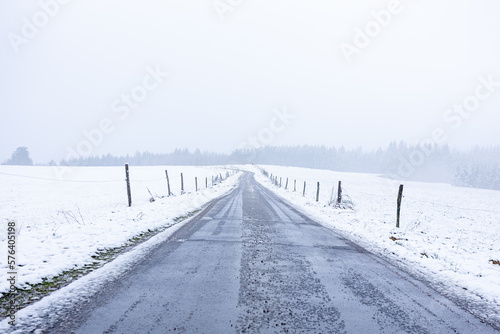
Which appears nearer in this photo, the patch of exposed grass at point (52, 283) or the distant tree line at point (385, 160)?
the patch of exposed grass at point (52, 283)

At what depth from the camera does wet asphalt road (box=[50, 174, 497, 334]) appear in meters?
3.14

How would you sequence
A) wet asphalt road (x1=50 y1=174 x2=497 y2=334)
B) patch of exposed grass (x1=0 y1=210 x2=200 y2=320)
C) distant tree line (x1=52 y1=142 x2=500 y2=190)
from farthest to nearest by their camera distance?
distant tree line (x1=52 y1=142 x2=500 y2=190) < patch of exposed grass (x1=0 y1=210 x2=200 y2=320) < wet asphalt road (x1=50 y1=174 x2=497 y2=334)

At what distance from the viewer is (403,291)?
4.46 meters

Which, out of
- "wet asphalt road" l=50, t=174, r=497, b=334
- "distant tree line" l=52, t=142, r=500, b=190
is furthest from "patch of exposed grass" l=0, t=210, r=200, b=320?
"distant tree line" l=52, t=142, r=500, b=190

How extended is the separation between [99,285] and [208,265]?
6.27 feet

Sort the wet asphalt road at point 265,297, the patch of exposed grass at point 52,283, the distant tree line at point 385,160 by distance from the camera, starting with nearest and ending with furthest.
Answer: the wet asphalt road at point 265,297
the patch of exposed grass at point 52,283
the distant tree line at point 385,160

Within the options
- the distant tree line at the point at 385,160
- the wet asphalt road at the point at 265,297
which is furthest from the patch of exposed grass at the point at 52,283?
the distant tree line at the point at 385,160

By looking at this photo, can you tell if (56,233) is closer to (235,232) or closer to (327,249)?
(235,232)

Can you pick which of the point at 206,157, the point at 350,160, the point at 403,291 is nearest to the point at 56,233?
the point at 403,291

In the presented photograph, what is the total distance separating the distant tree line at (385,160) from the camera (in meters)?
96.5

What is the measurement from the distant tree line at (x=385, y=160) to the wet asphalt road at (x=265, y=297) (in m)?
116

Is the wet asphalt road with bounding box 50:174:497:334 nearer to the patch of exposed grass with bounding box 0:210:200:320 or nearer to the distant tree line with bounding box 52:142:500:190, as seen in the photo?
the patch of exposed grass with bounding box 0:210:200:320

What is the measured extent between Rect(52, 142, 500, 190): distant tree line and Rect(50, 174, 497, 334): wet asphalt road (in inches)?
4575

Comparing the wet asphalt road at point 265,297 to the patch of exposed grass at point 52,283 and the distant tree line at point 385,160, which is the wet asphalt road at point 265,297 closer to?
the patch of exposed grass at point 52,283
